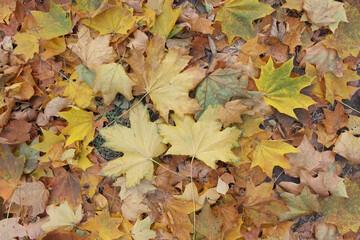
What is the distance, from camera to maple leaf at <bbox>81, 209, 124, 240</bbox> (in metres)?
1.58

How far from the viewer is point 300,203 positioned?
154cm

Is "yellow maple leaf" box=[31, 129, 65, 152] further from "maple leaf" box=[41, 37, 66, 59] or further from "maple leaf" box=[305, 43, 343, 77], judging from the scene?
"maple leaf" box=[305, 43, 343, 77]

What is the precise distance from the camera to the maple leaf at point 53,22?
1.54m

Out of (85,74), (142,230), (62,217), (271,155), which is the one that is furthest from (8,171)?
(271,155)

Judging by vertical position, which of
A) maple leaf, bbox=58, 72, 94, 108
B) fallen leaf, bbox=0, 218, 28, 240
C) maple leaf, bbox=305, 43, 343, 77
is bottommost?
fallen leaf, bbox=0, 218, 28, 240

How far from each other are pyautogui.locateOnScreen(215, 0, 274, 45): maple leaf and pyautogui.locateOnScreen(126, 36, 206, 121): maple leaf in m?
0.31

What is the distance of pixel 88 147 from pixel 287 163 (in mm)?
1151

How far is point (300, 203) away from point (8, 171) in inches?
68.2

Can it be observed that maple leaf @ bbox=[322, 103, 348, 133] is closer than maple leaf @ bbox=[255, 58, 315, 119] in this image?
No

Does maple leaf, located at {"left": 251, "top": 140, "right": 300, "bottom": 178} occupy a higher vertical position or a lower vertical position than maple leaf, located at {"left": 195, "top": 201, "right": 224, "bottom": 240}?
higher

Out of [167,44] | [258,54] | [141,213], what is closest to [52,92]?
[167,44]

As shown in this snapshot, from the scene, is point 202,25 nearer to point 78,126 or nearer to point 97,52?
point 97,52

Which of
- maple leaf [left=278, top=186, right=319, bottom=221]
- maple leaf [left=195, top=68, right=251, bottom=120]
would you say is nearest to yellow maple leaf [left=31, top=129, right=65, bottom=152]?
maple leaf [left=195, top=68, right=251, bottom=120]

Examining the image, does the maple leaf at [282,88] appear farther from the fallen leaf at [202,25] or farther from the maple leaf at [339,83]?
the fallen leaf at [202,25]
